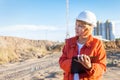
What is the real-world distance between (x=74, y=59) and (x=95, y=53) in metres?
0.28

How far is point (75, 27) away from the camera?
473 centimetres

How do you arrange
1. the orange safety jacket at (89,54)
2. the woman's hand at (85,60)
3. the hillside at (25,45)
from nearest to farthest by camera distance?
the woman's hand at (85,60)
the orange safety jacket at (89,54)
the hillside at (25,45)

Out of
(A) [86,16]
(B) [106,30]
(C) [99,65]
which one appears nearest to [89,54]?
(C) [99,65]

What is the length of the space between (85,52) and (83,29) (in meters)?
0.25

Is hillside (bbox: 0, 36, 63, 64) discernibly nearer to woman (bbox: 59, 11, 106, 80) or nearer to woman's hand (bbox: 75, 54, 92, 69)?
woman (bbox: 59, 11, 106, 80)

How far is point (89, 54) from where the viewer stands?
4.74m

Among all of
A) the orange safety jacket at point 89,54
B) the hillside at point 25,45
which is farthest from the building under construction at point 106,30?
the orange safety jacket at point 89,54

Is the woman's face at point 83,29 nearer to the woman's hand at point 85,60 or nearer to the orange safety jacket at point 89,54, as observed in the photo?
the orange safety jacket at point 89,54


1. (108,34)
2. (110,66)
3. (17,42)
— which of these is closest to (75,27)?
(110,66)

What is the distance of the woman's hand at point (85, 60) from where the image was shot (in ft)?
15.0

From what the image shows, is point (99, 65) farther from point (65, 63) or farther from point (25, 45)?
point (25, 45)

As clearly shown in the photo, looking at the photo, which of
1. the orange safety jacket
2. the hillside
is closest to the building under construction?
the hillside

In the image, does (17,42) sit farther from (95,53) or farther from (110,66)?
(95,53)

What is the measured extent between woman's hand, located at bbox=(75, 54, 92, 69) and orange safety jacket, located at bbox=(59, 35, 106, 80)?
0.07 m
